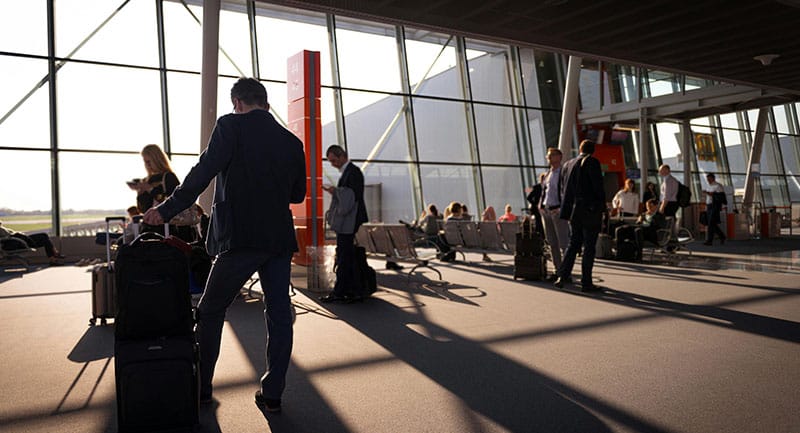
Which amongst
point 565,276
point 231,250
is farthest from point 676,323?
point 231,250

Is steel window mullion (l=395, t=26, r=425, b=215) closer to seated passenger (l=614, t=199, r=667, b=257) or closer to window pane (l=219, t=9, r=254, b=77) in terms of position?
window pane (l=219, t=9, r=254, b=77)

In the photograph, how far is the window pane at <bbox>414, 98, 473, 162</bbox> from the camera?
Result: 17.7 meters

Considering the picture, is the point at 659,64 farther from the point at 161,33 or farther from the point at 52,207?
the point at 52,207

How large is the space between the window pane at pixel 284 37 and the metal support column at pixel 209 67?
5.40m

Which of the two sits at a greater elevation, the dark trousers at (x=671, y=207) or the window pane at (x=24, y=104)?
the window pane at (x=24, y=104)

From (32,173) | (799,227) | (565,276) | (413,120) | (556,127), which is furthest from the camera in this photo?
(799,227)

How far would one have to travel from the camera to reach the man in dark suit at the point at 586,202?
6812mm

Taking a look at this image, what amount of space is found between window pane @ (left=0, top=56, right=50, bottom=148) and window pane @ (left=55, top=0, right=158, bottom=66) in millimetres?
735

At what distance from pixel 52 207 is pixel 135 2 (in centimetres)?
522

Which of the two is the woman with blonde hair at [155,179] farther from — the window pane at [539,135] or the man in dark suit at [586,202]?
the window pane at [539,135]

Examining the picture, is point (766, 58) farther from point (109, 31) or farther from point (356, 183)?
point (109, 31)

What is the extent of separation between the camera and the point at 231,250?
284 cm

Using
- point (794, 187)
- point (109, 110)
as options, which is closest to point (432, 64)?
point (109, 110)

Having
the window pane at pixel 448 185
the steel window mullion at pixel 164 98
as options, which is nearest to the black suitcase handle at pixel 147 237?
the steel window mullion at pixel 164 98
